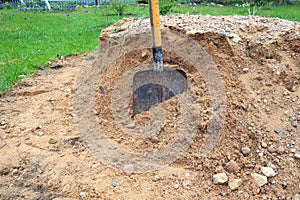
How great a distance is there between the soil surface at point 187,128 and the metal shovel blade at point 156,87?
7 cm

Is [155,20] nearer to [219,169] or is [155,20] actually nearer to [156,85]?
[156,85]

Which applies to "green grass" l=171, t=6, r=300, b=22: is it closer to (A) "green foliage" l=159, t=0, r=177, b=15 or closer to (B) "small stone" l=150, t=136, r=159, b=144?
(A) "green foliage" l=159, t=0, r=177, b=15

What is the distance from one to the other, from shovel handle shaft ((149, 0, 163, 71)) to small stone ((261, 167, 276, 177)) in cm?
125

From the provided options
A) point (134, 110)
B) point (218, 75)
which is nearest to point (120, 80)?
point (134, 110)

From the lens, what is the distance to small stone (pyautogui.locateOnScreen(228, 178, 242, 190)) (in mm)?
1912

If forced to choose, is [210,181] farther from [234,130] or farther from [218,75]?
[218,75]

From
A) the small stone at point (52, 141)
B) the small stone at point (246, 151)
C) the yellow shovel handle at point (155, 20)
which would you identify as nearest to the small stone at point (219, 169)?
the small stone at point (246, 151)

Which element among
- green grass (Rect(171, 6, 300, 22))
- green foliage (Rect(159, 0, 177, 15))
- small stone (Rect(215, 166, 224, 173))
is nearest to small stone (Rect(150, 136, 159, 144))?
small stone (Rect(215, 166, 224, 173))

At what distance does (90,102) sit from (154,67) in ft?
2.61

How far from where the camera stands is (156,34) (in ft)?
7.88

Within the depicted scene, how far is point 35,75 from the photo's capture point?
3.91 meters

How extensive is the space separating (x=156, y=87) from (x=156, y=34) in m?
0.51

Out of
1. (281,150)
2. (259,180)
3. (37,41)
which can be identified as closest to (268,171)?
(259,180)

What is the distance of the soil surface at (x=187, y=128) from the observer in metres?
1.96
